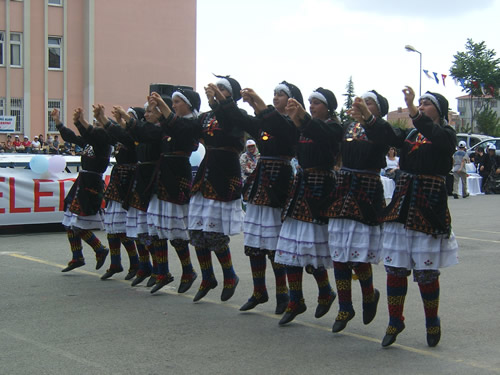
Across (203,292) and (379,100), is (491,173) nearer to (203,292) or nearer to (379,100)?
(203,292)

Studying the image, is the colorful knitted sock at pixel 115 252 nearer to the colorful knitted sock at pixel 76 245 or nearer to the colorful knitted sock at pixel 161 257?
the colorful knitted sock at pixel 76 245

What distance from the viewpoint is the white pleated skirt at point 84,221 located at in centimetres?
871

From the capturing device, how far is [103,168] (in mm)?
8945

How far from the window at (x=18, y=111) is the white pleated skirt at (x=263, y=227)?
102 feet

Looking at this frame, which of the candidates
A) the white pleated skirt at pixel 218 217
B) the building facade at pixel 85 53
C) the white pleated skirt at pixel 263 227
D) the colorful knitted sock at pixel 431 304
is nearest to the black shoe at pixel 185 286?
the white pleated skirt at pixel 218 217

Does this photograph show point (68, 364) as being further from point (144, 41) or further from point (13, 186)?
point (144, 41)

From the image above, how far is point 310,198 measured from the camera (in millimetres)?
6129

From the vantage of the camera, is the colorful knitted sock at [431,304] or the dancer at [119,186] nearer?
the colorful knitted sock at [431,304]

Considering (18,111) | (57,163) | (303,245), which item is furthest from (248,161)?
(18,111)

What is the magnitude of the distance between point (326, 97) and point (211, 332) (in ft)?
7.26

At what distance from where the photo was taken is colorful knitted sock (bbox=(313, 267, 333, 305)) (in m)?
6.32

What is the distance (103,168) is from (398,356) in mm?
4816

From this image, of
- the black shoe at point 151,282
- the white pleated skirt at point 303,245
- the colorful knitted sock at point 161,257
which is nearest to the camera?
the white pleated skirt at point 303,245

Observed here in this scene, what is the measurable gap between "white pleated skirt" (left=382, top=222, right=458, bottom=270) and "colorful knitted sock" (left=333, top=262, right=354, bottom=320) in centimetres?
47
